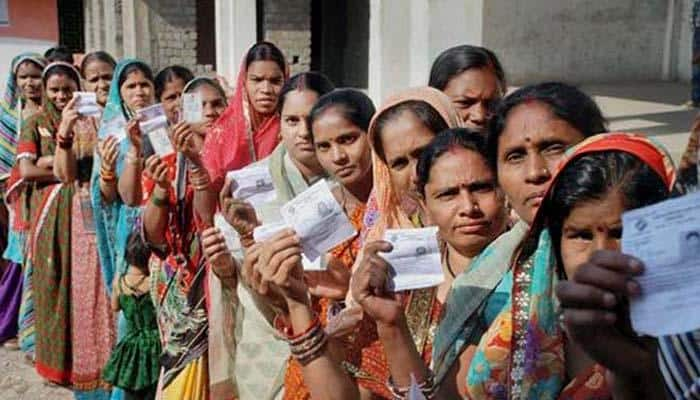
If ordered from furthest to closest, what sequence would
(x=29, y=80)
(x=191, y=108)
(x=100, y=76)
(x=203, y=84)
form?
(x=29, y=80)
(x=100, y=76)
(x=203, y=84)
(x=191, y=108)

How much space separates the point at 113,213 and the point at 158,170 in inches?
42.2

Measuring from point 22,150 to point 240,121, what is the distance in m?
2.03

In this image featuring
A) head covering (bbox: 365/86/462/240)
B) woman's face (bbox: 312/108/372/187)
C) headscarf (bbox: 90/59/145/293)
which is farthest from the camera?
headscarf (bbox: 90/59/145/293)

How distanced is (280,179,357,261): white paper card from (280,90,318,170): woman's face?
1.09 meters

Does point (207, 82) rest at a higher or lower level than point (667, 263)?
higher

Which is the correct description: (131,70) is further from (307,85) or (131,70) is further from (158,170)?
(307,85)

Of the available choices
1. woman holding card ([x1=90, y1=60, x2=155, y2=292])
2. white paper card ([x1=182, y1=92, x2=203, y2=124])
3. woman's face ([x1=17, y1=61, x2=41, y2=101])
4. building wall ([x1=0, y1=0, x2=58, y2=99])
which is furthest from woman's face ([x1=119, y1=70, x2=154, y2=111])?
building wall ([x1=0, y1=0, x2=58, y2=99])

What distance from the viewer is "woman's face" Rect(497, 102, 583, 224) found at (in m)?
1.90

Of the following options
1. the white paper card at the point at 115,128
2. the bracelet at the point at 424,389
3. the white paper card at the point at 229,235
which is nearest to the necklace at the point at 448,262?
the bracelet at the point at 424,389

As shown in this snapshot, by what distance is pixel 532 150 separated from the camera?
1.92 meters

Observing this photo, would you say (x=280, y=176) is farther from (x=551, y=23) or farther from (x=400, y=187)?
(x=551, y=23)

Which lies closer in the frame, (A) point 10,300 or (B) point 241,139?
(B) point 241,139

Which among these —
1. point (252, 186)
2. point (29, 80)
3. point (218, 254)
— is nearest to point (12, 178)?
point (29, 80)

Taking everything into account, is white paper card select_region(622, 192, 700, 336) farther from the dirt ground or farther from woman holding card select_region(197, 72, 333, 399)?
the dirt ground
